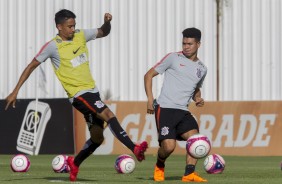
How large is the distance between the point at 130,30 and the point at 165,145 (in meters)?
25.4

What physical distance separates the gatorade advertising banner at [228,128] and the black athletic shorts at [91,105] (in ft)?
44.5

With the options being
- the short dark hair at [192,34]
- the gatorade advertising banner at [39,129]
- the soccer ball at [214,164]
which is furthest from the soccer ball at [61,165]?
the gatorade advertising banner at [39,129]

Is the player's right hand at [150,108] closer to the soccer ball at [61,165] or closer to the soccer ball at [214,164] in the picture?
the soccer ball at [214,164]

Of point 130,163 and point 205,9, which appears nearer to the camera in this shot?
point 130,163

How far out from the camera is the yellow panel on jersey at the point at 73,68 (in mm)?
13371

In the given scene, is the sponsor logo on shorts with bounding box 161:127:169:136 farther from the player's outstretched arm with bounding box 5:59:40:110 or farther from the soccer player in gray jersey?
the player's outstretched arm with bounding box 5:59:40:110

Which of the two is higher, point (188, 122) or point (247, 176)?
point (188, 122)

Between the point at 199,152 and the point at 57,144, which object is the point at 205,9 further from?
the point at 199,152

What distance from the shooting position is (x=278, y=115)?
26.5 metres

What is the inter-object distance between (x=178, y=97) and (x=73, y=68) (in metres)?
1.47

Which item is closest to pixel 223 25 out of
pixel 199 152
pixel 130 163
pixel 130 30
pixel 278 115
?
pixel 130 30

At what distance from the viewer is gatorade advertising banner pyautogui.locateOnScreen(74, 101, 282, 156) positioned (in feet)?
87.0

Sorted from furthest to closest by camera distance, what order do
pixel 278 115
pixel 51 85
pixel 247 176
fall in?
1. pixel 51 85
2. pixel 278 115
3. pixel 247 176

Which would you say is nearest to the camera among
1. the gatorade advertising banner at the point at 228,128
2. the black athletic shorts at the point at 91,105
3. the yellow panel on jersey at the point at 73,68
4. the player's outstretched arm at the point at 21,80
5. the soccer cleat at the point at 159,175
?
the player's outstretched arm at the point at 21,80
